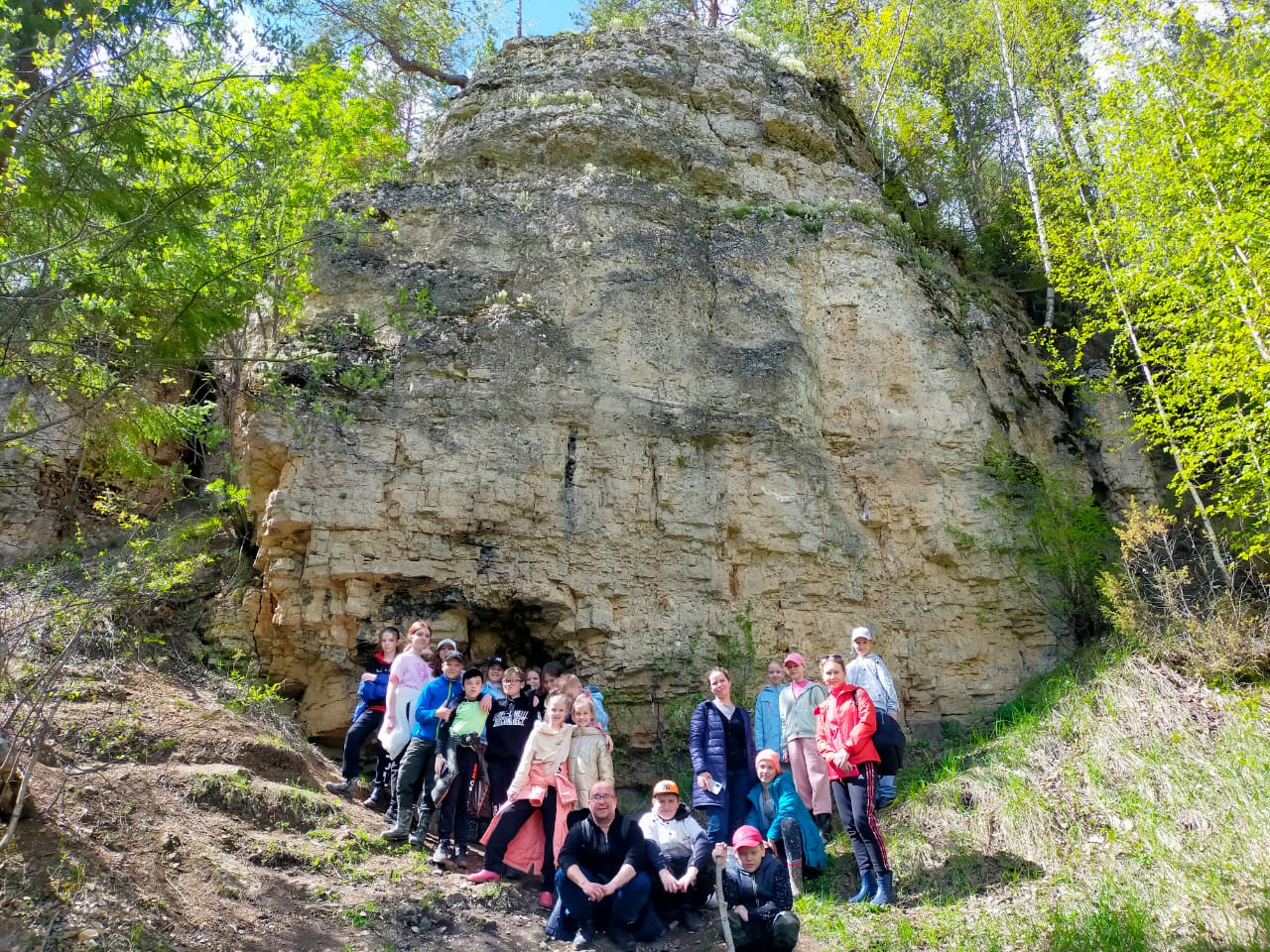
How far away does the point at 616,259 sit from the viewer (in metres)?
10.5

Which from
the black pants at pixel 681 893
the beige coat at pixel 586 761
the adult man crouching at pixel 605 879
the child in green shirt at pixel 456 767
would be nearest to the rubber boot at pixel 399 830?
the child in green shirt at pixel 456 767

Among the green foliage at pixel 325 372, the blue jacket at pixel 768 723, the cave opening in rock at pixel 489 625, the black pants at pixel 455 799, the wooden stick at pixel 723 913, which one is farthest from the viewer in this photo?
the cave opening in rock at pixel 489 625

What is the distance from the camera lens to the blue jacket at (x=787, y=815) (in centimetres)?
645

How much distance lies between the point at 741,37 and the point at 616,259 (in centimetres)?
725

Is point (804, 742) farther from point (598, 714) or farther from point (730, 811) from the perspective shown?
point (598, 714)

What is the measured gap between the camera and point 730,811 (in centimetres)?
682

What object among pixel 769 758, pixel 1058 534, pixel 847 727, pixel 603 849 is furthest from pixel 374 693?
pixel 1058 534

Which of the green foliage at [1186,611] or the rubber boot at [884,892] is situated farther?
the green foliage at [1186,611]

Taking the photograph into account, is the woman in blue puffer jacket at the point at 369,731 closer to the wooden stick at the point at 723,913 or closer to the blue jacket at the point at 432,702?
the blue jacket at the point at 432,702

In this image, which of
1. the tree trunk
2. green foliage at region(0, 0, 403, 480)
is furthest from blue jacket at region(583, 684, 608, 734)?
the tree trunk

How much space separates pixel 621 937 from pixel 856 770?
1.99 metres

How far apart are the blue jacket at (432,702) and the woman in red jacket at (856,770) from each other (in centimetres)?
291

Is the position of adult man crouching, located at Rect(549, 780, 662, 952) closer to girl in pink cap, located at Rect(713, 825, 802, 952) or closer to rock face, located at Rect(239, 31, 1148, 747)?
girl in pink cap, located at Rect(713, 825, 802, 952)

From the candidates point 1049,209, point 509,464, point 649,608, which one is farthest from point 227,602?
point 1049,209
